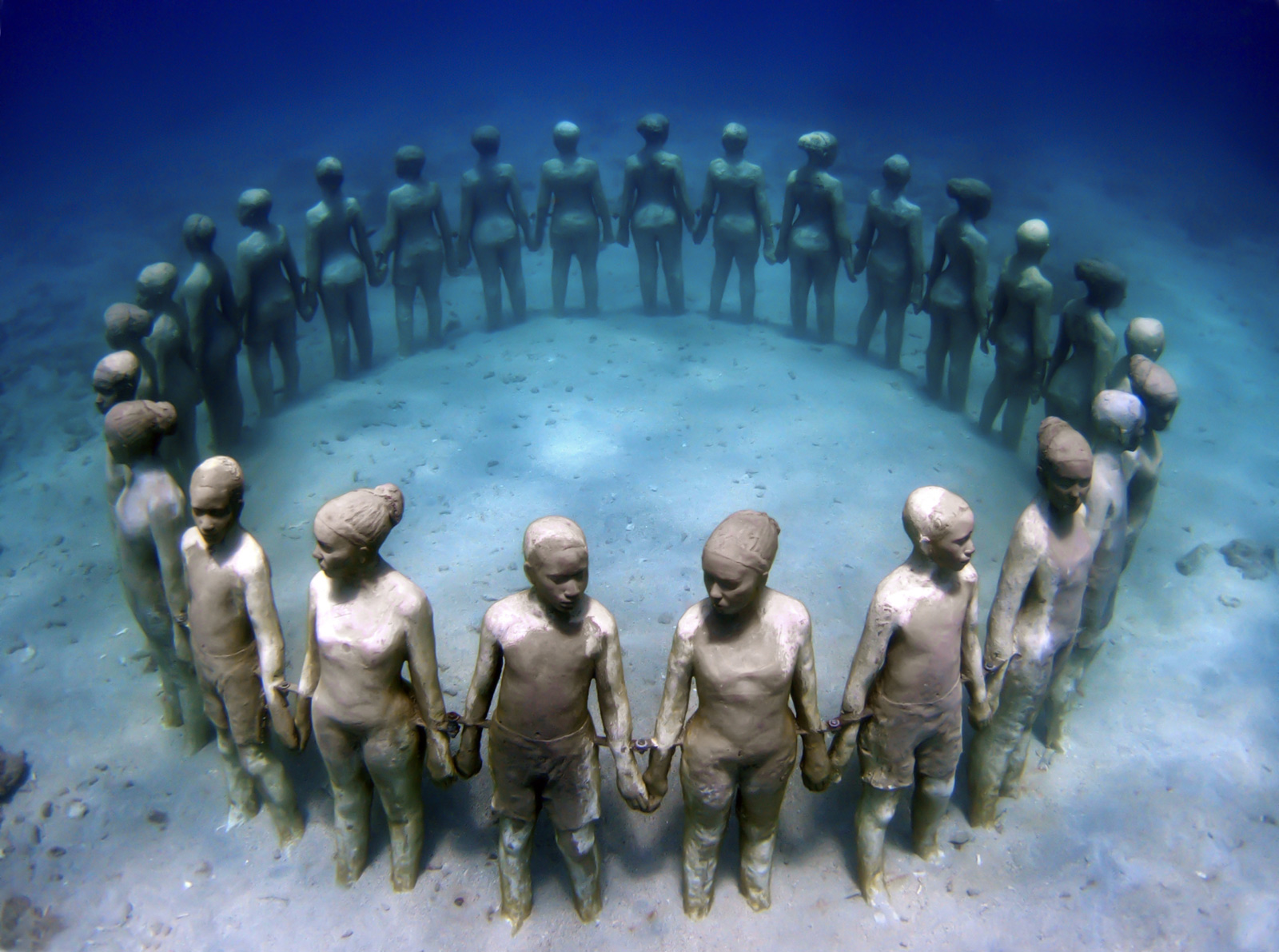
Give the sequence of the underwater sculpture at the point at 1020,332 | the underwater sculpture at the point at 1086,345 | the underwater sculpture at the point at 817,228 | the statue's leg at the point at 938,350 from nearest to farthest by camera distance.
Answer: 1. the underwater sculpture at the point at 1086,345
2. the underwater sculpture at the point at 1020,332
3. the statue's leg at the point at 938,350
4. the underwater sculpture at the point at 817,228

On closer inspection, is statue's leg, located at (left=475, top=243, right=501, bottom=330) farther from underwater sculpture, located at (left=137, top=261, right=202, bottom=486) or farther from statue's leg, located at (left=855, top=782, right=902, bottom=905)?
statue's leg, located at (left=855, top=782, right=902, bottom=905)

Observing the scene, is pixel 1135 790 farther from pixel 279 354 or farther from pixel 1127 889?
pixel 279 354

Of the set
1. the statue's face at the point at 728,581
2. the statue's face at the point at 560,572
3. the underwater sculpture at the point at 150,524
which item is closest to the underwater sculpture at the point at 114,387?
the underwater sculpture at the point at 150,524

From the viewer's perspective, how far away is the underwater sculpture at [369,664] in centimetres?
292

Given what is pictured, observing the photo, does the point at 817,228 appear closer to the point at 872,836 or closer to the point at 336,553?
the point at 872,836

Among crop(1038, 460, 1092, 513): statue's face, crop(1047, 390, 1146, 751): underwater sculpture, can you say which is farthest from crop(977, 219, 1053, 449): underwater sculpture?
crop(1038, 460, 1092, 513): statue's face

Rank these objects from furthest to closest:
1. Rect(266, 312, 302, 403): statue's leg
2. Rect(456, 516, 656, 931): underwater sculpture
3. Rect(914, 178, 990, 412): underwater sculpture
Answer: Rect(266, 312, 302, 403): statue's leg, Rect(914, 178, 990, 412): underwater sculpture, Rect(456, 516, 656, 931): underwater sculpture

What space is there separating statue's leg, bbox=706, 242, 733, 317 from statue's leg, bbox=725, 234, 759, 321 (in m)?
0.09

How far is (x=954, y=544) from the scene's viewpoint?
115 inches

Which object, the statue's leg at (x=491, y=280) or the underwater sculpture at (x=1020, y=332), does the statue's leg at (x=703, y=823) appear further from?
the statue's leg at (x=491, y=280)

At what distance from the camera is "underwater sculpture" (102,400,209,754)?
3584 millimetres

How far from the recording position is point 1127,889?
3551 mm

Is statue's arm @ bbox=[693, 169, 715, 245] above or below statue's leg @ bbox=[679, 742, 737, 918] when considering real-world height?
above

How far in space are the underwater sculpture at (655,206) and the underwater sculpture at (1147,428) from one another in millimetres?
5652
